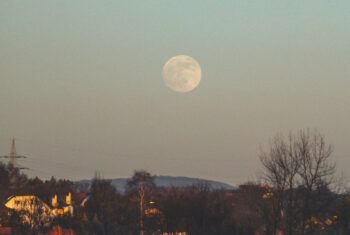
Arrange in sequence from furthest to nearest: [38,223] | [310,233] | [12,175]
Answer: [12,175]
[38,223]
[310,233]

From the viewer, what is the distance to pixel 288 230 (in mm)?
42562

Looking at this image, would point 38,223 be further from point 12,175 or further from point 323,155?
point 12,175

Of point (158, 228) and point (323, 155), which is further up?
point (323, 155)

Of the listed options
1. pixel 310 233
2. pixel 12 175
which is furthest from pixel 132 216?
pixel 12 175

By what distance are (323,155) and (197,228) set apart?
1276 inches

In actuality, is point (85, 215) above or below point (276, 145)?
below

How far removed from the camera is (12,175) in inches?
4838

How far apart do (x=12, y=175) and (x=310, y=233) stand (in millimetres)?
88190

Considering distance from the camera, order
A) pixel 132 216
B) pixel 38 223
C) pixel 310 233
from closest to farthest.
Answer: pixel 310 233 < pixel 38 223 < pixel 132 216

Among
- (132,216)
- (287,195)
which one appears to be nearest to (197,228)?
(132,216)

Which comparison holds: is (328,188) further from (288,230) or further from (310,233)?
(310,233)

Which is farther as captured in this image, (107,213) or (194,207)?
(194,207)

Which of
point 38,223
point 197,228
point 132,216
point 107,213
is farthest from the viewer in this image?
point 132,216

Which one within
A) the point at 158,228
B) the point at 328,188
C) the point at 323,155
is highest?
the point at 323,155
